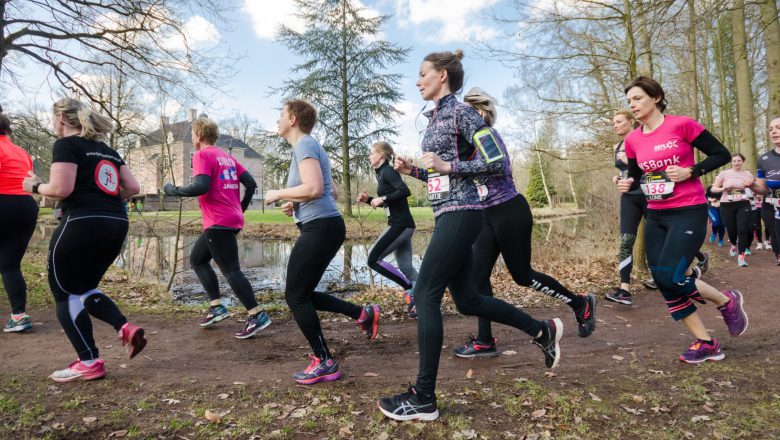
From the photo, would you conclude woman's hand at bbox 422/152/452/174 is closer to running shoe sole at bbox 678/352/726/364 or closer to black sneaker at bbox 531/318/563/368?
black sneaker at bbox 531/318/563/368

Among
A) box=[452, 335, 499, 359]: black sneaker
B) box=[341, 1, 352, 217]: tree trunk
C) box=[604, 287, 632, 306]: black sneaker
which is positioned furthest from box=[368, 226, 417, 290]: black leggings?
box=[341, 1, 352, 217]: tree trunk

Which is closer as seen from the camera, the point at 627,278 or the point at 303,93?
the point at 627,278

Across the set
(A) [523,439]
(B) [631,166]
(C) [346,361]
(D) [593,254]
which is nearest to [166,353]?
(C) [346,361]

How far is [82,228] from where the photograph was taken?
338cm

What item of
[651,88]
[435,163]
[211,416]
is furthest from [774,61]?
[211,416]

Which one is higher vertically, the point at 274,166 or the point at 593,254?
the point at 274,166

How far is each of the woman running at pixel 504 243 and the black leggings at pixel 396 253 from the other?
1.74m

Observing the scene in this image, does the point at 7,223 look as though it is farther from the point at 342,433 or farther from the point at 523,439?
the point at 523,439

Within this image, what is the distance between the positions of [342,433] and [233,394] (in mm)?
1004

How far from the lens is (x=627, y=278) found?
6.19 m

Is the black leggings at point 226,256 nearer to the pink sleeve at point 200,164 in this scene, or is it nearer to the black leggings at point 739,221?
the pink sleeve at point 200,164

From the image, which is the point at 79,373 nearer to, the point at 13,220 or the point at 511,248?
the point at 13,220

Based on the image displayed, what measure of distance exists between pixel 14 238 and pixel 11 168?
0.72 meters

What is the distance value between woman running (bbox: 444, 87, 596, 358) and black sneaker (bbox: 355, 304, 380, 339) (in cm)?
78
